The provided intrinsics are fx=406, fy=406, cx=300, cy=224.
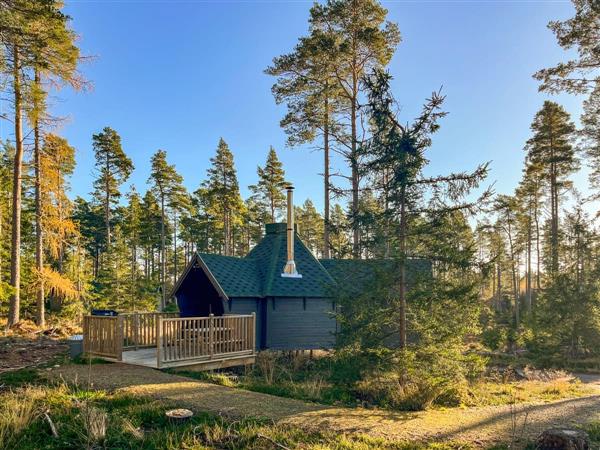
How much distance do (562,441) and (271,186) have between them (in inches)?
1407

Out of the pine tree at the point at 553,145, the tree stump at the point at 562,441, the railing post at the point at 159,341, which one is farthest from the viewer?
the pine tree at the point at 553,145

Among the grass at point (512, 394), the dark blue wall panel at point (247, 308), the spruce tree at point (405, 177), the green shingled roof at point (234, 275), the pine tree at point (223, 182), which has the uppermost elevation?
the pine tree at point (223, 182)

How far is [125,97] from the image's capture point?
621 inches

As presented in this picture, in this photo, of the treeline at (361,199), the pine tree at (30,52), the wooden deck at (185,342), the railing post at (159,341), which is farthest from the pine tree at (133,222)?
the railing post at (159,341)

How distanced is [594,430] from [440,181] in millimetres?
4864

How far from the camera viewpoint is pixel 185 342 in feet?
33.4

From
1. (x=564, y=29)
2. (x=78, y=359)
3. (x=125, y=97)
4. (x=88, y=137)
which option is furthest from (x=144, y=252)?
(x=564, y=29)

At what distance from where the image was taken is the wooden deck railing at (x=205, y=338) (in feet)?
32.5

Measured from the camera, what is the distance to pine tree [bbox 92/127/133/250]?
33.6 m

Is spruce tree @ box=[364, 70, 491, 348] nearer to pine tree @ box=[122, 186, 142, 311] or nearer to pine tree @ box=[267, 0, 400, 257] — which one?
pine tree @ box=[267, 0, 400, 257]

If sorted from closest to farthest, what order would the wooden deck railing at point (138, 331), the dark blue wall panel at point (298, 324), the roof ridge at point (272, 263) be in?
the wooden deck railing at point (138, 331)
the dark blue wall panel at point (298, 324)
the roof ridge at point (272, 263)

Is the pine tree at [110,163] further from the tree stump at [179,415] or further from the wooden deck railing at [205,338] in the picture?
the tree stump at [179,415]

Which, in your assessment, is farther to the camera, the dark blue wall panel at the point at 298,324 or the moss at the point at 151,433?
the dark blue wall panel at the point at 298,324

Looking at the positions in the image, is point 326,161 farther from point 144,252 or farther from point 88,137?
point 144,252
